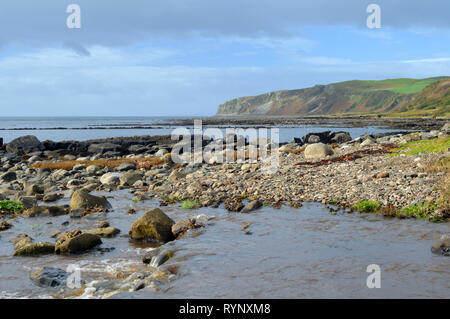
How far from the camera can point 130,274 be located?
821 centimetres

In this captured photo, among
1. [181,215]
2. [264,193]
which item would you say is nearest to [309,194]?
[264,193]

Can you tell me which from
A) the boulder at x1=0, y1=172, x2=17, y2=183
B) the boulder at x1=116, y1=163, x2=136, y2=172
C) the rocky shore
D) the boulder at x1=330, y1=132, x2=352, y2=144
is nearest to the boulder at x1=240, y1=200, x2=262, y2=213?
the rocky shore

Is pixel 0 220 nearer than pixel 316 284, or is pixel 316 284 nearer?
pixel 316 284

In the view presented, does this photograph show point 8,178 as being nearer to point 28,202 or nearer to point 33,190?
point 33,190

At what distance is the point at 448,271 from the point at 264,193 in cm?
837

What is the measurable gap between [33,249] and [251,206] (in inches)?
272

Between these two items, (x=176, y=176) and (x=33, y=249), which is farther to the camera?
(x=176, y=176)

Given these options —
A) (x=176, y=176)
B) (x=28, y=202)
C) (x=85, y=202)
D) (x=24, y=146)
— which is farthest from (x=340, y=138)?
(x=28, y=202)

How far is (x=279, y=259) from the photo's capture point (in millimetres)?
8594

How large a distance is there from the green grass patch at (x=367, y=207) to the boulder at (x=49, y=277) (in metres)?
8.75

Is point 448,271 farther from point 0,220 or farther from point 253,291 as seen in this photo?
point 0,220

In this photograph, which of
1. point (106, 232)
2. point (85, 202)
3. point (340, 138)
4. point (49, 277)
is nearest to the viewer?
point (49, 277)

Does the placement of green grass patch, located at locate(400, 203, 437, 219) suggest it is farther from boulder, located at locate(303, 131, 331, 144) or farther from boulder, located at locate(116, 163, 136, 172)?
boulder, located at locate(303, 131, 331, 144)

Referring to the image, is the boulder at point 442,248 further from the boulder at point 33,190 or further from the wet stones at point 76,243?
the boulder at point 33,190
